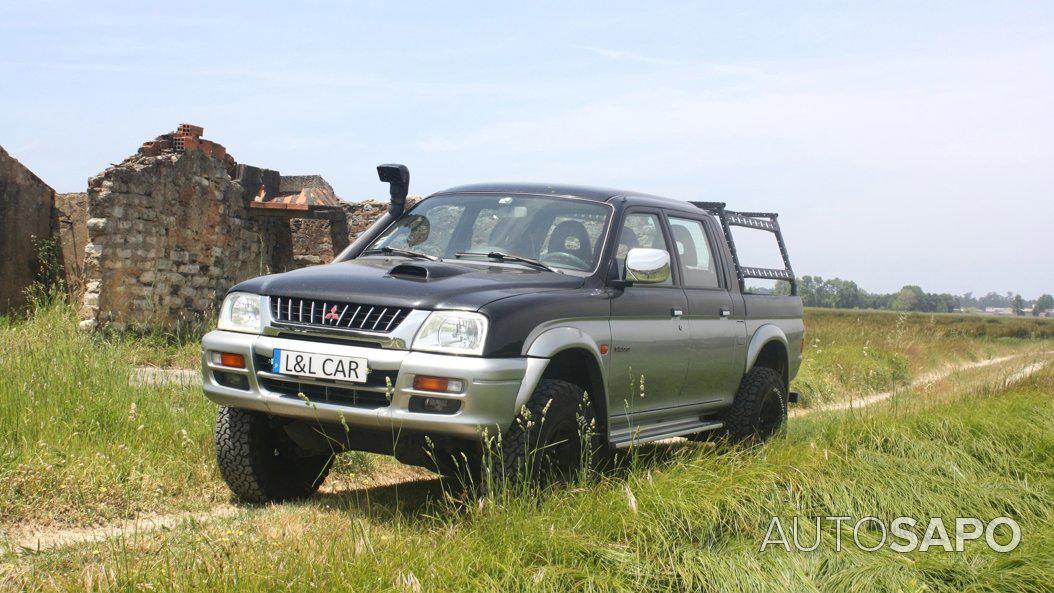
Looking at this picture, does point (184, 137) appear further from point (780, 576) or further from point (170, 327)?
point (780, 576)

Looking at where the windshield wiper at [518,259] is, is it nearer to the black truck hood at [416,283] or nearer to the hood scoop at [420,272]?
the black truck hood at [416,283]

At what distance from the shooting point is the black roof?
6328 millimetres

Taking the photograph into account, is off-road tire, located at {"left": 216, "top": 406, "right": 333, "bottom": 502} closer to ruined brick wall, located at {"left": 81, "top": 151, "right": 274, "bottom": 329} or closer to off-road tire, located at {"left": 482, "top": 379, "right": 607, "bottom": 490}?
off-road tire, located at {"left": 482, "top": 379, "right": 607, "bottom": 490}

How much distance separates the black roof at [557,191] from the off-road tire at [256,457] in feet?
6.41

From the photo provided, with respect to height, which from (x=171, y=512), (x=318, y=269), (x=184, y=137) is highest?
(x=184, y=137)

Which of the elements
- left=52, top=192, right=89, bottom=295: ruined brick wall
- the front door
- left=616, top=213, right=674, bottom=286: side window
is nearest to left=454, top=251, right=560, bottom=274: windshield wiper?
the front door

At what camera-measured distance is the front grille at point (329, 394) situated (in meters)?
4.77

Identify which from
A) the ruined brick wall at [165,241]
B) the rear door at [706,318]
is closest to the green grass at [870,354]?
the rear door at [706,318]

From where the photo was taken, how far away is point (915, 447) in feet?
21.1

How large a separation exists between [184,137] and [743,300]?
9824 mm

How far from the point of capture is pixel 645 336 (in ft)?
19.7

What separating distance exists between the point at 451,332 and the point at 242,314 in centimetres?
123

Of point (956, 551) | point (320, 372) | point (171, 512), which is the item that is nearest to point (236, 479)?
point (171, 512)

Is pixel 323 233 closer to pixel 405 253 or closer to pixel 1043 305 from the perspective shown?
pixel 405 253
